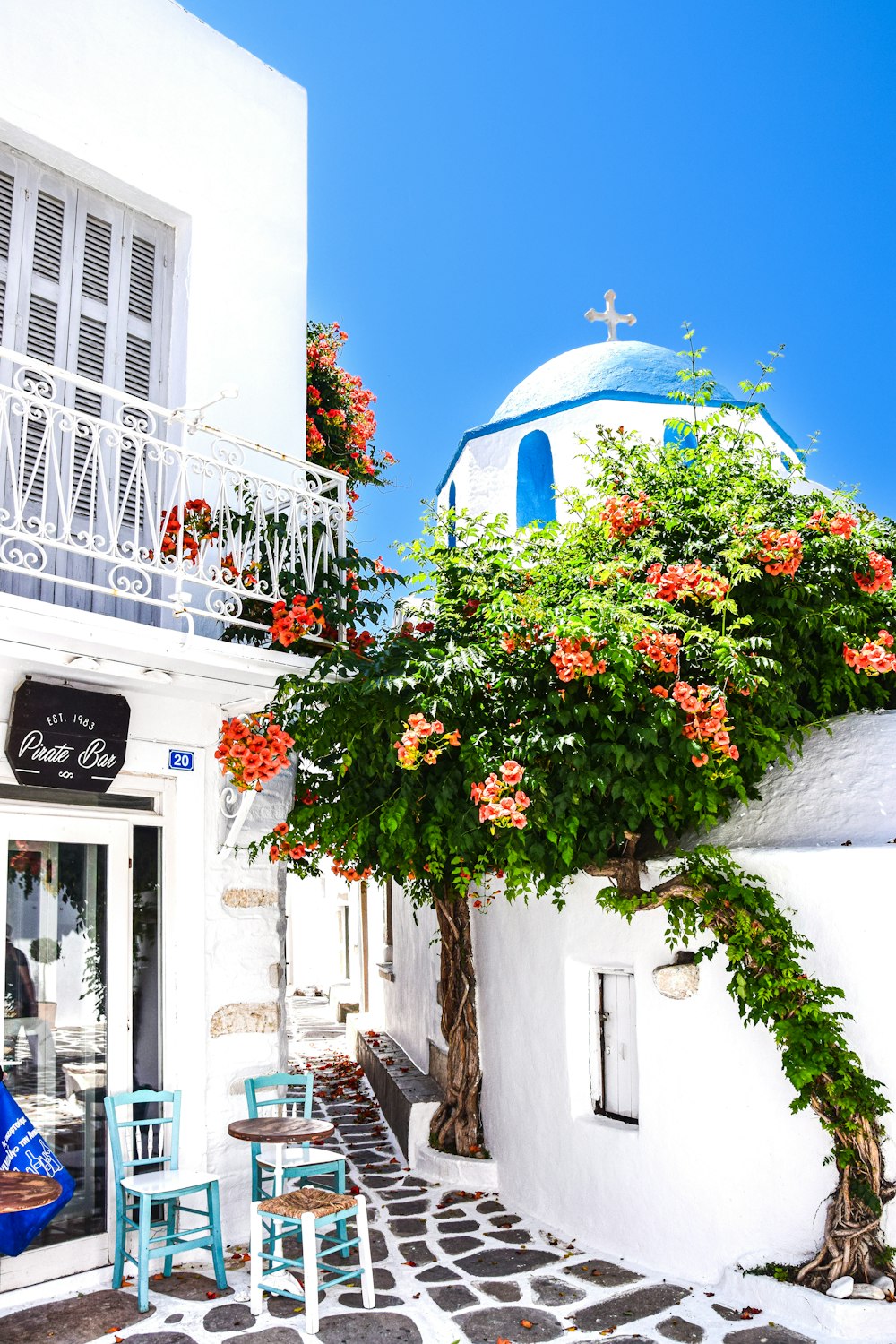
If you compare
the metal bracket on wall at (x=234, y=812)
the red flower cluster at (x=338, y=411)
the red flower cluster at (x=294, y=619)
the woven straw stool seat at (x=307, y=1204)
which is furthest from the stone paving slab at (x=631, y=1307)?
the red flower cluster at (x=338, y=411)

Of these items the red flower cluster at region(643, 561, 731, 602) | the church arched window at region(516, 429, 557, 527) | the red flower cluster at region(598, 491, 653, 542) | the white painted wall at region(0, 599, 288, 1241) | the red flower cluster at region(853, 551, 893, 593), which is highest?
the church arched window at region(516, 429, 557, 527)

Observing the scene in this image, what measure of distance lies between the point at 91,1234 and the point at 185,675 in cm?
324

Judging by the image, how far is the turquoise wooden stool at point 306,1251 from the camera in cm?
505

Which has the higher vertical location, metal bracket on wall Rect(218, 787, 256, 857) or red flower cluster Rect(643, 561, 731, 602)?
red flower cluster Rect(643, 561, 731, 602)

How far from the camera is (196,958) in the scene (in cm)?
637

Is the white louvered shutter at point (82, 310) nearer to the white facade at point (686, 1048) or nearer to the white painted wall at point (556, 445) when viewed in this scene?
the white facade at point (686, 1048)

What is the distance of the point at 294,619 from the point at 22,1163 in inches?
130

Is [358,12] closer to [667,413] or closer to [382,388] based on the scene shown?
[382,388]

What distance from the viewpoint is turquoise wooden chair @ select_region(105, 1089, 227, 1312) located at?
211 inches

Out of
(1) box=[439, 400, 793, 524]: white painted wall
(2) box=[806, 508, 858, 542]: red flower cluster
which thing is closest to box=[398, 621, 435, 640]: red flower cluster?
(2) box=[806, 508, 858, 542]: red flower cluster

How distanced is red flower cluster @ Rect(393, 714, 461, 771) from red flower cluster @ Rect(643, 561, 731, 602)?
153 centimetres

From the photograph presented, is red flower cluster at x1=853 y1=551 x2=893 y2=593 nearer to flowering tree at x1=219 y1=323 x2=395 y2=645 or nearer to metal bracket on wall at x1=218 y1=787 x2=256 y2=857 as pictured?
flowering tree at x1=219 y1=323 x2=395 y2=645

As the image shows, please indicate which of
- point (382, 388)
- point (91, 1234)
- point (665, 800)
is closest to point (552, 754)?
point (665, 800)

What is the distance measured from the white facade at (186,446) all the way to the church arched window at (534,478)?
5.40 metres
